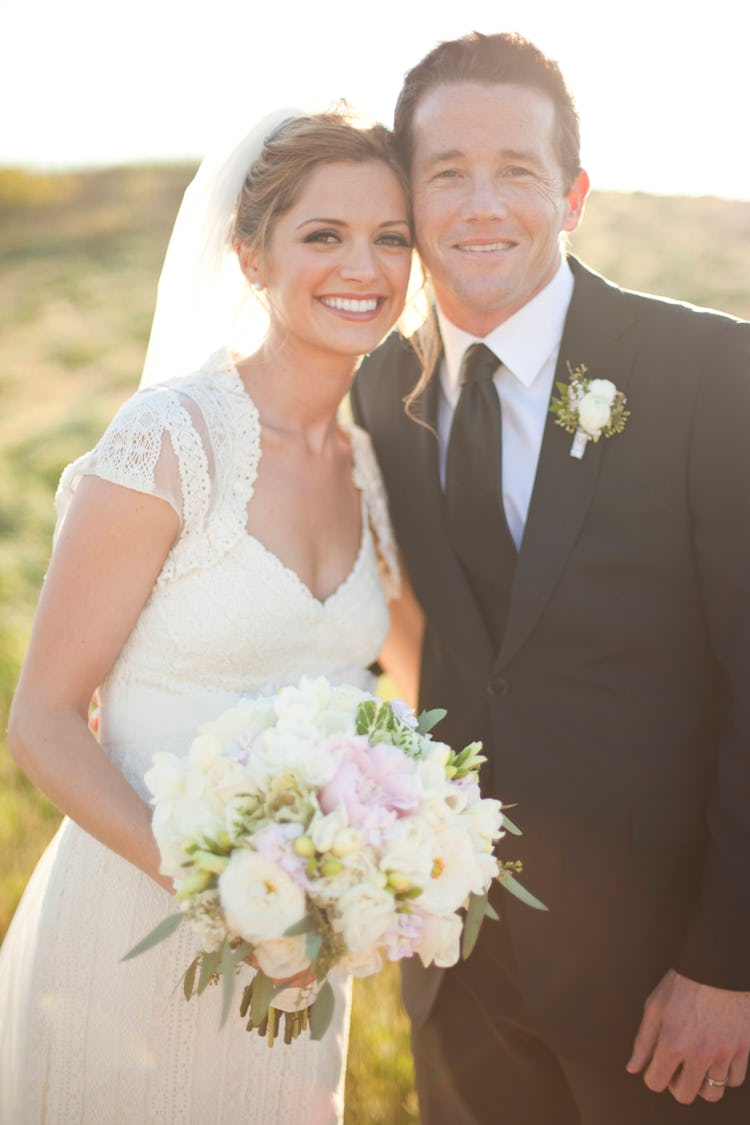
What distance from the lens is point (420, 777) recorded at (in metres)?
2.02

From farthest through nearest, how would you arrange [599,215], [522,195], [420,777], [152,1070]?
[599,215] < [522,195] < [152,1070] < [420,777]

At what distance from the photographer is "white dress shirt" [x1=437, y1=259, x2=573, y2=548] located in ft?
9.94

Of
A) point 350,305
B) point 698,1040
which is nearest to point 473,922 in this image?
point 698,1040

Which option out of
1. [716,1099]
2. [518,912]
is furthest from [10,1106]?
[716,1099]

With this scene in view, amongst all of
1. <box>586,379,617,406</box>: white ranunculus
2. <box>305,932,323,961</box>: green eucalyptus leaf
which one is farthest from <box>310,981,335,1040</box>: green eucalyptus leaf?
<box>586,379,617,406</box>: white ranunculus

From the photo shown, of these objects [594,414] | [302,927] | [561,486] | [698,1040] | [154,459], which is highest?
[594,414]

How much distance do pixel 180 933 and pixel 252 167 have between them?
7.40 ft

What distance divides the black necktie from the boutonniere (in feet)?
0.66

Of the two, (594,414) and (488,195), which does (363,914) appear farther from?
(488,195)

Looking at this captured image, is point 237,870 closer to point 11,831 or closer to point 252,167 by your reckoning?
point 252,167

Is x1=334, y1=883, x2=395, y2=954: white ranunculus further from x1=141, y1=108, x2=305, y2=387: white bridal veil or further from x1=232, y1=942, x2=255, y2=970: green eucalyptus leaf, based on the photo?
x1=141, y1=108, x2=305, y2=387: white bridal veil

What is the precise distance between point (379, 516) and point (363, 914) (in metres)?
1.79

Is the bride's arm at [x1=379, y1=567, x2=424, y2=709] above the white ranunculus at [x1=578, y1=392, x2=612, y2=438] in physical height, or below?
below

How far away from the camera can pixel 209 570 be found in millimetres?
2812
